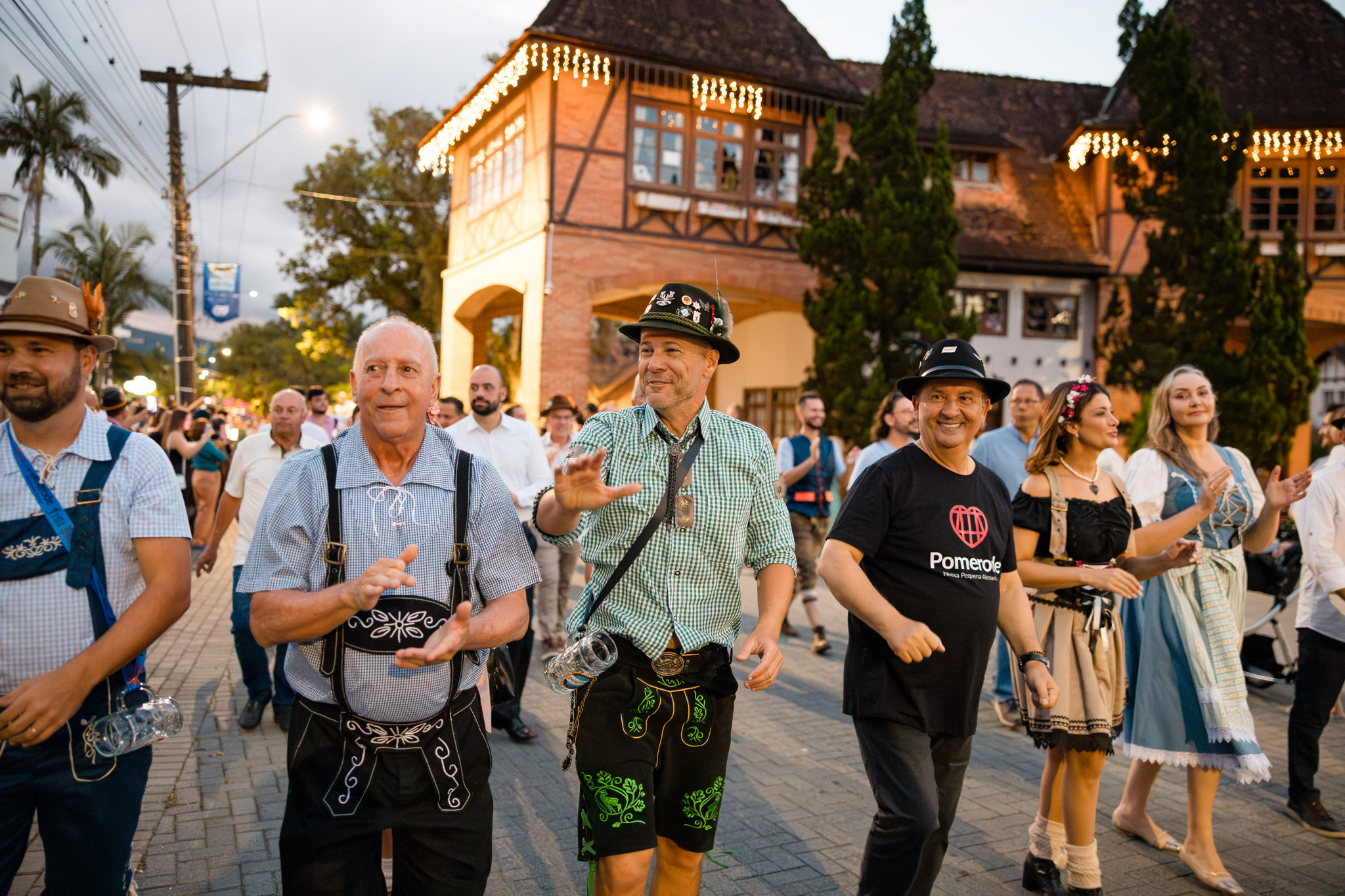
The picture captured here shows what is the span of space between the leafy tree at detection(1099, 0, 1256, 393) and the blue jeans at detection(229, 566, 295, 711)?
18.3 m

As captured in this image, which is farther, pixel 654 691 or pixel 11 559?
pixel 654 691

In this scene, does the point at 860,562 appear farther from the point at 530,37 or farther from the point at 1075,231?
the point at 1075,231

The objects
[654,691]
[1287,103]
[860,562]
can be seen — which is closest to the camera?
[654,691]

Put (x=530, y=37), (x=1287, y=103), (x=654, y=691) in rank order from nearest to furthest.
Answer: (x=654, y=691) < (x=530, y=37) < (x=1287, y=103)

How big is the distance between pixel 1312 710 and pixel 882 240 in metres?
13.7

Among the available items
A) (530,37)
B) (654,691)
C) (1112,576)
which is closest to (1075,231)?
(530,37)

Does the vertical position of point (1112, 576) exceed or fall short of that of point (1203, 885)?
it exceeds it

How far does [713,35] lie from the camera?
19656 mm

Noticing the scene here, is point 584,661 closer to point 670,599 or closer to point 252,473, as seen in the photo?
point 670,599

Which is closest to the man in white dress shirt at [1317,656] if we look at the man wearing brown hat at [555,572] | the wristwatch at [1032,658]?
the wristwatch at [1032,658]

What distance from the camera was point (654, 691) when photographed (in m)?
2.77

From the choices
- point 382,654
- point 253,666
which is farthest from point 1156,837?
point 253,666

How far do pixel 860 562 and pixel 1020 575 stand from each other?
0.89 meters

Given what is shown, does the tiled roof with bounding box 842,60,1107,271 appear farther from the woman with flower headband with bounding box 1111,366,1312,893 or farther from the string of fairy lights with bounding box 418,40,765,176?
the woman with flower headband with bounding box 1111,366,1312,893
